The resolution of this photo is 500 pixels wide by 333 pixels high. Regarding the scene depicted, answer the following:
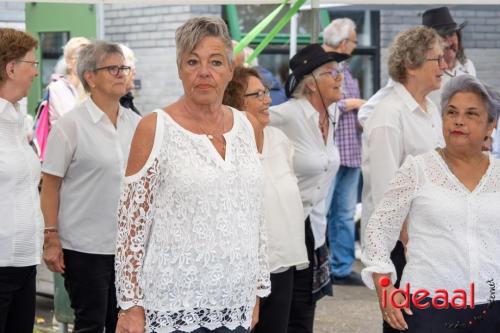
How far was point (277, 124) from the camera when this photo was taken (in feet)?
20.5

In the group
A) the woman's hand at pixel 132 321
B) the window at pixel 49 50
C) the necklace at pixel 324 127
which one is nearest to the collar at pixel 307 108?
the necklace at pixel 324 127

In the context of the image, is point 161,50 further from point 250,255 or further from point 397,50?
point 250,255

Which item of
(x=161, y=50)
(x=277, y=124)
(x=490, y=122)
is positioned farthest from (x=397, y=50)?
(x=161, y=50)

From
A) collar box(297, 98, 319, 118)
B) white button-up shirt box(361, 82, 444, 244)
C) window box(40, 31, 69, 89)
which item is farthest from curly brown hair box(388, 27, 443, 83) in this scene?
window box(40, 31, 69, 89)

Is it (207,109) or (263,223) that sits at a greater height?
(207,109)

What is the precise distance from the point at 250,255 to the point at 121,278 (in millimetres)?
532

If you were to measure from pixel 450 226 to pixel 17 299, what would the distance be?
2196mm

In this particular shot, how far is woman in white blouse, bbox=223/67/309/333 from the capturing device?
5.40 m

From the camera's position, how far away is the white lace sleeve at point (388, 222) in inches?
184

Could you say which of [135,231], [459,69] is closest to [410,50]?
[459,69]

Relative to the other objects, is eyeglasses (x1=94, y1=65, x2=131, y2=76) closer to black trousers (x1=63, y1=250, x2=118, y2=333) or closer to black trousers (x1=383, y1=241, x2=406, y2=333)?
black trousers (x1=63, y1=250, x2=118, y2=333)

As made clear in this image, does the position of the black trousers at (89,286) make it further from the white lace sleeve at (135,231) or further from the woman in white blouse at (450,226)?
the white lace sleeve at (135,231)

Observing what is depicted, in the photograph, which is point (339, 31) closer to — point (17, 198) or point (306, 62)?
point (306, 62)

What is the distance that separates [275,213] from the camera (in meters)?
5.41
